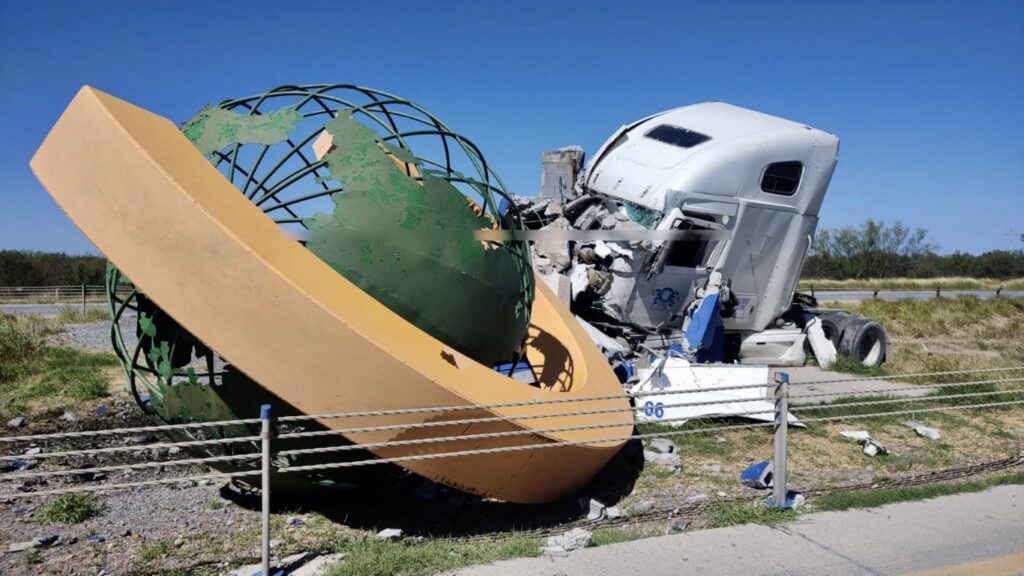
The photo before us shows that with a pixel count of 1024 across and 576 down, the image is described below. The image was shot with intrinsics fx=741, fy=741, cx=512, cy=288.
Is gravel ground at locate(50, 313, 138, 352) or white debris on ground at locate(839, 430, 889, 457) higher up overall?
gravel ground at locate(50, 313, 138, 352)

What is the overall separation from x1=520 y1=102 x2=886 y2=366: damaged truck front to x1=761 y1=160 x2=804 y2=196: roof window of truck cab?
0.02 m

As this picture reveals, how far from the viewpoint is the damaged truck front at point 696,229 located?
11742 mm

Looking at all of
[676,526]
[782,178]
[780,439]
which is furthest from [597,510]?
[782,178]

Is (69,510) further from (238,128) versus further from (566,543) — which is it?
(566,543)

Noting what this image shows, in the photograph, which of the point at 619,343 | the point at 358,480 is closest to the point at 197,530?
the point at 358,480

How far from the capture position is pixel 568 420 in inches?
236

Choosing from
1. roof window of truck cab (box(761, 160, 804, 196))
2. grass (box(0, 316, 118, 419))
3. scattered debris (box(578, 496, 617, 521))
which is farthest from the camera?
roof window of truck cab (box(761, 160, 804, 196))

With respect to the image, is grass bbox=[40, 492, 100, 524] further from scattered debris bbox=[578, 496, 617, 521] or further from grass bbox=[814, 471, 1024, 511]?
grass bbox=[814, 471, 1024, 511]

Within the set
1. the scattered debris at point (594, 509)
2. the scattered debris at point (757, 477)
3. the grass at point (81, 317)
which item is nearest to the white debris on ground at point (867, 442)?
the scattered debris at point (757, 477)

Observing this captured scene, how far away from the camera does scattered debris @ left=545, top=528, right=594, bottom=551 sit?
16.3ft

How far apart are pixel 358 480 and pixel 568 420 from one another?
1708 millimetres

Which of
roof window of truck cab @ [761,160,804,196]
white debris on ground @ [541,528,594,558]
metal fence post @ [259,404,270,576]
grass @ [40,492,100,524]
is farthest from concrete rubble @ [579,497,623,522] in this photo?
roof window of truck cab @ [761,160,804,196]

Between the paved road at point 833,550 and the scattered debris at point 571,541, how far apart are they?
0.08 metres

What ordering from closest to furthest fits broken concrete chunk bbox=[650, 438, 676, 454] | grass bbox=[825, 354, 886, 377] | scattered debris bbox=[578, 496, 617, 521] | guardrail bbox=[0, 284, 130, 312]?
scattered debris bbox=[578, 496, 617, 521]
broken concrete chunk bbox=[650, 438, 676, 454]
grass bbox=[825, 354, 886, 377]
guardrail bbox=[0, 284, 130, 312]
